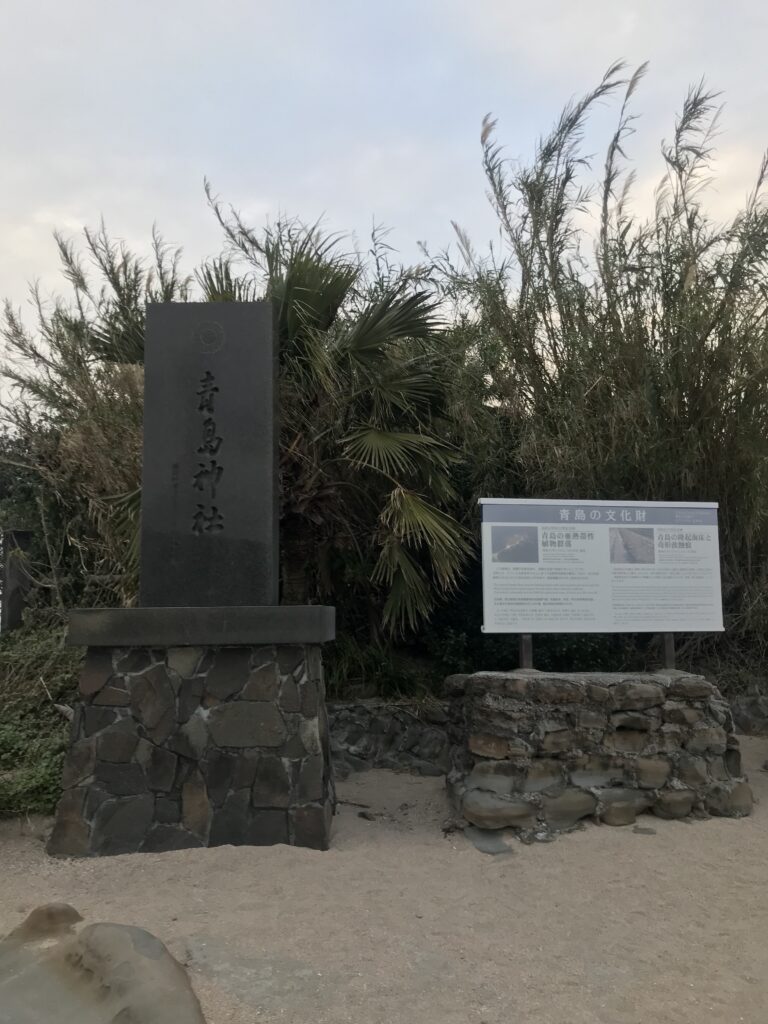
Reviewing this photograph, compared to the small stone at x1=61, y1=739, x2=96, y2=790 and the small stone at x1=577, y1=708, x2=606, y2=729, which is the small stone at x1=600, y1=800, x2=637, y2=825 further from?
the small stone at x1=61, y1=739, x2=96, y2=790

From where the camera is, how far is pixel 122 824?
4129mm

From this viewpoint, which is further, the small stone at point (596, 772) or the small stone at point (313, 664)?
the small stone at point (596, 772)

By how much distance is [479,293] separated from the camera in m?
6.83

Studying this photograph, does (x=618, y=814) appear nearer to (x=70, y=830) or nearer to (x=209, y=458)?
(x=70, y=830)

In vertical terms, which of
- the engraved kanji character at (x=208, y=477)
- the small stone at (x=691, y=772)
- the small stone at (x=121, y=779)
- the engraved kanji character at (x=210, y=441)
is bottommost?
the small stone at (x=691, y=772)

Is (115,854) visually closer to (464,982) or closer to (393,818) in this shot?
(393,818)

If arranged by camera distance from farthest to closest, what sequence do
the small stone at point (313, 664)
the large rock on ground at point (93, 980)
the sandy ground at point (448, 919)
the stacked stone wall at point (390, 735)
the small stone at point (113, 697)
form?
the stacked stone wall at point (390, 735) → the small stone at point (313, 664) → the small stone at point (113, 697) → the sandy ground at point (448, 919) → the large rock on ground at point (93, 980)

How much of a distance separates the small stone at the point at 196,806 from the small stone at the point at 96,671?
0.72 meters

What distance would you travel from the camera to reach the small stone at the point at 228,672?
4.30 m

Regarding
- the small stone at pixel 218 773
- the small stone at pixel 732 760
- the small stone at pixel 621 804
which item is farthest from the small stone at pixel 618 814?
the small stone at pixel 218 773

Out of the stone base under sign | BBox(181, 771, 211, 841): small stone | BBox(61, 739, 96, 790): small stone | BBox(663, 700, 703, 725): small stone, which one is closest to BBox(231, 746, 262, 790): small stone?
the stone base under sign

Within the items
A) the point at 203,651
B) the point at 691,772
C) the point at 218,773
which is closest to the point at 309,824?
the point at 218,773

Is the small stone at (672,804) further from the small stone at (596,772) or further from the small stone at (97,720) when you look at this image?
the small stone at (97,720)

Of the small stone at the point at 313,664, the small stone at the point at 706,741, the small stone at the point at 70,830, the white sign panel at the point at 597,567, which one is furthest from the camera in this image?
the white sign panel at the point at 597,567
